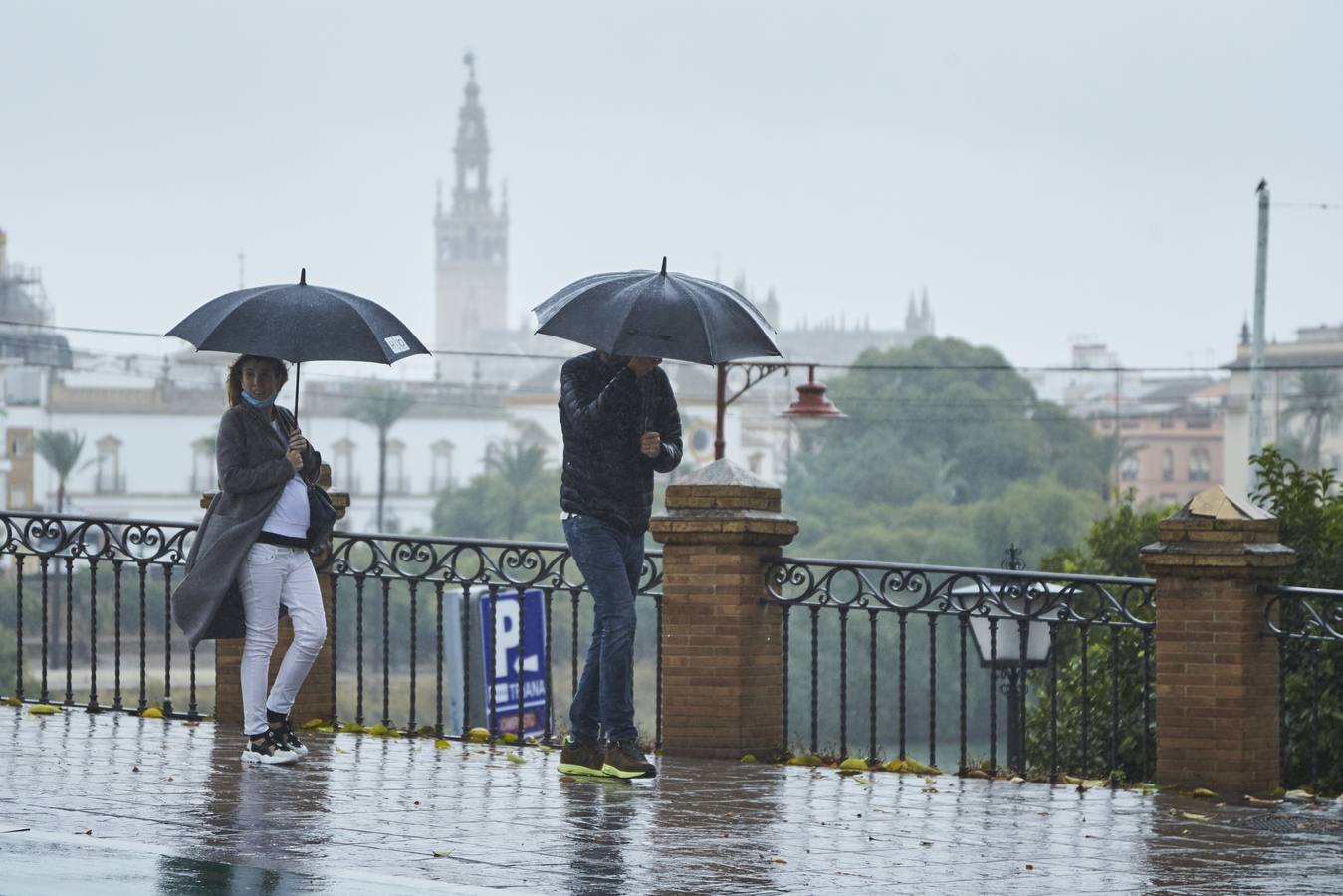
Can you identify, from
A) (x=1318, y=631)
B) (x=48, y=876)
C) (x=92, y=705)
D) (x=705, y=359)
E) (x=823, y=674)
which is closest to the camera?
(x=48, y=876)

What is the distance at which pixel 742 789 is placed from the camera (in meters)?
9.16

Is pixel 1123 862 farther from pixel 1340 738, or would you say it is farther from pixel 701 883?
pixel 1340 738

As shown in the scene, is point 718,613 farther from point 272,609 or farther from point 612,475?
point 272,609

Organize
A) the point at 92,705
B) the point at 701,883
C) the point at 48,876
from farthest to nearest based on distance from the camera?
the point at 92,705
the point at 701,883
the point at 48,876

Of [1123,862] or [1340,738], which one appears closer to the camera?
[1123,862]

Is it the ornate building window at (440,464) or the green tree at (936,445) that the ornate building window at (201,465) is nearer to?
the ornate building window at (440,464)

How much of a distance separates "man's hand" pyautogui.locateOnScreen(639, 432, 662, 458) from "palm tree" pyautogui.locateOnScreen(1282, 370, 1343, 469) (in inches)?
3854

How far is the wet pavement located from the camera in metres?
6.60

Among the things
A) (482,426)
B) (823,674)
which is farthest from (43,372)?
(823,674)

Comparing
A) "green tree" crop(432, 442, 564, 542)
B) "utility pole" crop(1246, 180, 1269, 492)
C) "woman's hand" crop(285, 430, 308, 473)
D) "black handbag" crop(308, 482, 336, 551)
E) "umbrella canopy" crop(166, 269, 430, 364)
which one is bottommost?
"green tree" crop(432, 442, 564, 542)

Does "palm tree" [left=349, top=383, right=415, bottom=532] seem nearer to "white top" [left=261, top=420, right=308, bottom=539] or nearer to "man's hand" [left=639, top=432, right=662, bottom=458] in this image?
"white top" [left=261, top=420, right=308, bottom=539]

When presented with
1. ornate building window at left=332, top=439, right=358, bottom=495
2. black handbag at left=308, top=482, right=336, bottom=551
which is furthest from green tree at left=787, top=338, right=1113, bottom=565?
black handbag at left=308, top=482, right=336, bottom=551

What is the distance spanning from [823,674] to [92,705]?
75.8 m

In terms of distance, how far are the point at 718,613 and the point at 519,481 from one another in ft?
345
